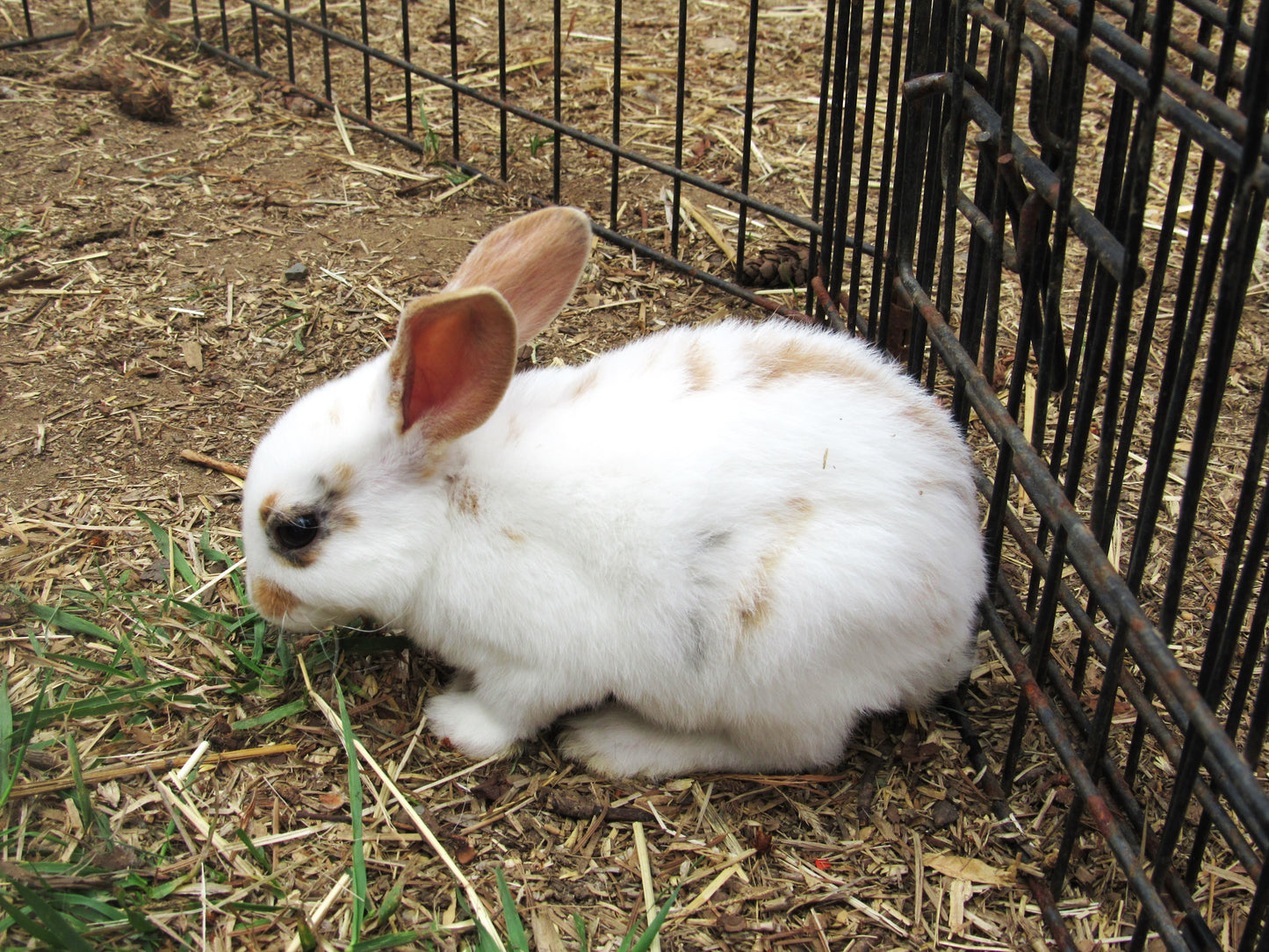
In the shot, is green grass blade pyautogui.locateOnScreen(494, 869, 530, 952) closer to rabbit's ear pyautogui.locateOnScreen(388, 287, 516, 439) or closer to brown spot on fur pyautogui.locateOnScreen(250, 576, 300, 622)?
brown spot on fur pyautogui.locateOnScreen(250, 576, 300, 622)

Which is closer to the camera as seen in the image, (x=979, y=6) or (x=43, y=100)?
(x=979, y=6)

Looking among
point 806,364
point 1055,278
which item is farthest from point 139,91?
point 1055,278

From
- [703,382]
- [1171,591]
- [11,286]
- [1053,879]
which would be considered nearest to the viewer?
[1171,591]

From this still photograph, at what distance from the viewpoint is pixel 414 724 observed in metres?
2.76

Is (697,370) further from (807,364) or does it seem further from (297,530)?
(297,530)

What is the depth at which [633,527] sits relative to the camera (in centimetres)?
238

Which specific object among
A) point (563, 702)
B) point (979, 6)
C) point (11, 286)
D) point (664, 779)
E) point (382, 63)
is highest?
point (979, 6)

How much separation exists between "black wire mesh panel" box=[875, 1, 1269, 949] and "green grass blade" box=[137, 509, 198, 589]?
6.30ft

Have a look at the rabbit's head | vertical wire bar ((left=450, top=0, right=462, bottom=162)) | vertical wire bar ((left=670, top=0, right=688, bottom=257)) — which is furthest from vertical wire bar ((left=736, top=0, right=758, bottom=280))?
the rabbit's head

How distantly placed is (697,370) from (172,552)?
1.49 m

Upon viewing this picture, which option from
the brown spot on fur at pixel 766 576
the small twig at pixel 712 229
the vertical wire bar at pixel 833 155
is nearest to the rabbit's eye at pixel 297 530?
the brown spot on fur at pixel 766 576

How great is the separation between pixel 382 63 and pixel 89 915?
4.28 meters

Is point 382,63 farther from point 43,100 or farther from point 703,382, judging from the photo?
point 703,382

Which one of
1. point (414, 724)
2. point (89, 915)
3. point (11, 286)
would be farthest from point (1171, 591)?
point (11, 286)
